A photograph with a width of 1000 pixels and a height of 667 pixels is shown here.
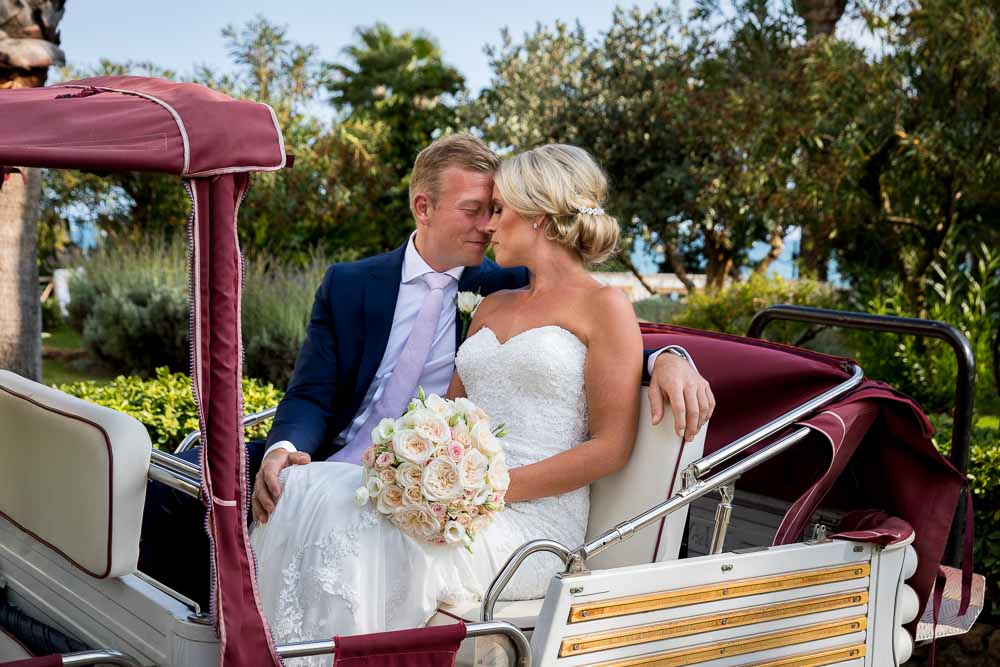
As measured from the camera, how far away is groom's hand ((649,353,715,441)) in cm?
257

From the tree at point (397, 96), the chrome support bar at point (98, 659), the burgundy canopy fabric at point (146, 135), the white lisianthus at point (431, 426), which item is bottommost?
the chrome support bar at point (98, 659)

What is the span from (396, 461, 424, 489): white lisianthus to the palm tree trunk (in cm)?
394

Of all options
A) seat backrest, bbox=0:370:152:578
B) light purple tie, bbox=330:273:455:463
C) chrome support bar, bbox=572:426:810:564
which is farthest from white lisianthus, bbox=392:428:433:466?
light purple tie, bbox=330:273:455:463

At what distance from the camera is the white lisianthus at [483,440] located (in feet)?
7.86

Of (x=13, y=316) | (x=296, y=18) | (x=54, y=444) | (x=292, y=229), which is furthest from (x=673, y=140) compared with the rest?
(x=54, y=444)

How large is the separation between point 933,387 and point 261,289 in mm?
6107

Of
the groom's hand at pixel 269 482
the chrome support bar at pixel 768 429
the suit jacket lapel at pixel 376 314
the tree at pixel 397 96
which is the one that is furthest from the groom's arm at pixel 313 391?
the tree at pixel 397 96

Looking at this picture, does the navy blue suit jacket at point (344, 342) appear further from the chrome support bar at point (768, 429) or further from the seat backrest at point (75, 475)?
the chrome support bar at point (768, 429)

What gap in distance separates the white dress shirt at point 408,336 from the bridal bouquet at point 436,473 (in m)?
0.87

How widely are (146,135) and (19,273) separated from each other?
4388mm

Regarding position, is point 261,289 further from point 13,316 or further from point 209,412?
point 209,412

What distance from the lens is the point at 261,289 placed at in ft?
31.8

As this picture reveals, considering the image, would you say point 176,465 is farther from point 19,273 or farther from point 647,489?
point 19,273

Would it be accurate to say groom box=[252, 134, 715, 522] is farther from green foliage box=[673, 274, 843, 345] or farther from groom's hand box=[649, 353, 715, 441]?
green foliage box=[673, 274, 843, 345]
